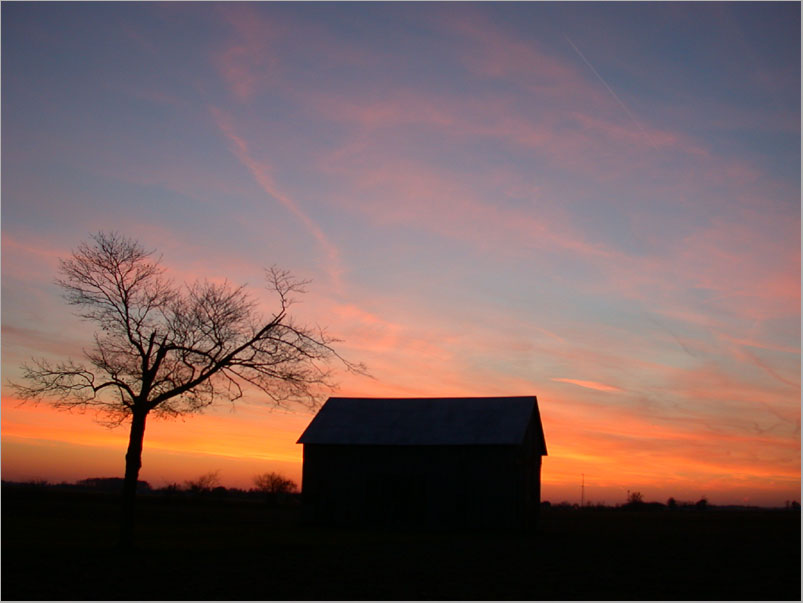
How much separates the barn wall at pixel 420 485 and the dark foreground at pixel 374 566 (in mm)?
5586

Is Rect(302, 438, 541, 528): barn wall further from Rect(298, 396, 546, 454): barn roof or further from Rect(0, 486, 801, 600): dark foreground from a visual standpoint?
Rect(0, 486, 801, 600): dark foreground

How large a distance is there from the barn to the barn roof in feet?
0.18

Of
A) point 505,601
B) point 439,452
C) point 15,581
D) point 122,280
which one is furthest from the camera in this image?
point 439,452

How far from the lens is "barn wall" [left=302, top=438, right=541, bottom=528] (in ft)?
121

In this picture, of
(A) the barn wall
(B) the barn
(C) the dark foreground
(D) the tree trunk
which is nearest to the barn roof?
(B) the barn

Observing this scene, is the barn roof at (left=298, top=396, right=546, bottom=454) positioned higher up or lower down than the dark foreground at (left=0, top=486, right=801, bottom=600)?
higher up

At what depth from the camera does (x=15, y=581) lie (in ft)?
49.9

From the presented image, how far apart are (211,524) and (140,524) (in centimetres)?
353

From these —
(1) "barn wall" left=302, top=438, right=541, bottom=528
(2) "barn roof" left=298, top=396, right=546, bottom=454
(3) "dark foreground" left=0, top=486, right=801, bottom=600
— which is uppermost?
(2) "barn roof" left=298, top=396, right=546, bottom=454

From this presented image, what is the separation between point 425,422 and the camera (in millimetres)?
40188

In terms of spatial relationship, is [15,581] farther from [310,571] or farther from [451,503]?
[451,503]

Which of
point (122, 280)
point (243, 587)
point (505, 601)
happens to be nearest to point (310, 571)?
point (243, 587)

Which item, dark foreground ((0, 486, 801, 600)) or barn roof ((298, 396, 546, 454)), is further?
barn roof ((298, 396, 546, 454))

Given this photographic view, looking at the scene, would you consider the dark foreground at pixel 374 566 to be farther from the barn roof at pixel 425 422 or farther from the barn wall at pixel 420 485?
the barn roof at pixel 425 422
